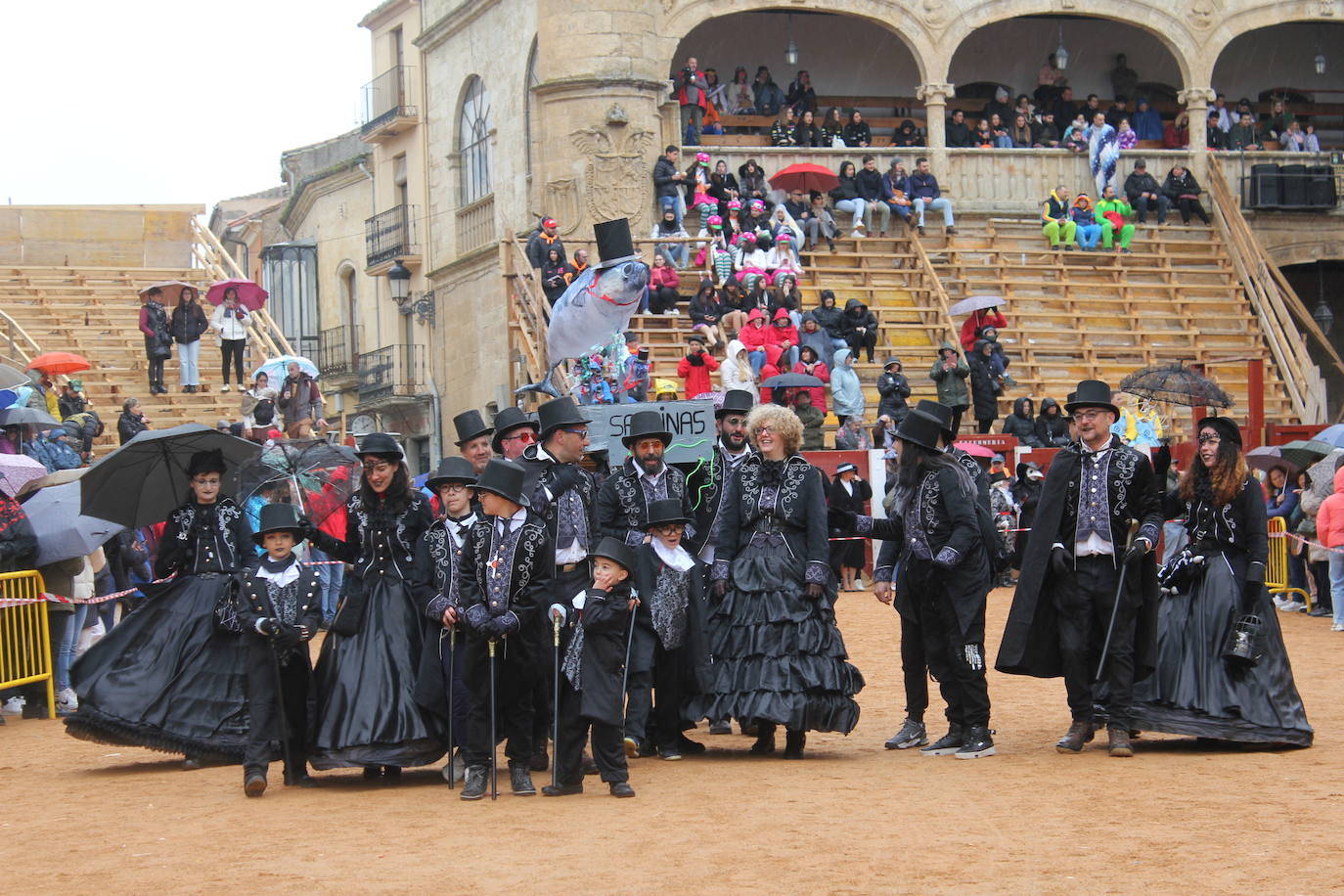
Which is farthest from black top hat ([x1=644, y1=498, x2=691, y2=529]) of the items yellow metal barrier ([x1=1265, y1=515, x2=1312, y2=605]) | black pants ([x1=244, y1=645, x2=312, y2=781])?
yellow metal barrier ([x1=1265, y1=515, x2=1312, y2=605])

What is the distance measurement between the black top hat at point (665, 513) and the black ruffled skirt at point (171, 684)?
2339 mm

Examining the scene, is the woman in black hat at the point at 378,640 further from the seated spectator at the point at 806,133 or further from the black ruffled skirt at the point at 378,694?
the seated spectator at the point at 806,133

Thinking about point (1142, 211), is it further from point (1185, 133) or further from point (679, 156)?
point (679, 156)

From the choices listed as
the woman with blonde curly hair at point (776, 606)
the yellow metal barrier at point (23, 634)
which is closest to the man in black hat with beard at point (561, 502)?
the woman with blonde curly hair at point (776, 606)

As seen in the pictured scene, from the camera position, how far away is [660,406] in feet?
42.2

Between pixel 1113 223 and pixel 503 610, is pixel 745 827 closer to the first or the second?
pixel 503 610

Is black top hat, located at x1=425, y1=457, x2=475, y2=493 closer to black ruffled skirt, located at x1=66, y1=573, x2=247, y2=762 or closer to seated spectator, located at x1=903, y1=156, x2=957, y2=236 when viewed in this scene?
black ruffled skirt, located at x1=66, y1=573, x2=247, y2=762

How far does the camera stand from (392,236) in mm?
38375

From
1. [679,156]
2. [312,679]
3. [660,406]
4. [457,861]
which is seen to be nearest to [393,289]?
[679,156]

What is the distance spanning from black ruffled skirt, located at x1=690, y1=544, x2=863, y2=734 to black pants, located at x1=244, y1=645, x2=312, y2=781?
6.78ft

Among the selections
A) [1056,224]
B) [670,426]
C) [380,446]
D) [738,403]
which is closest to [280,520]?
[380,446]

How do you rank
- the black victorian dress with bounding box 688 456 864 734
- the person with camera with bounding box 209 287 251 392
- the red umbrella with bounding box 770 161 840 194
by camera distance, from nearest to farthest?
the black victorian dress with bounding box 688 456 864 734, the person with camera with bounding box 209 287 251 392, the red umbrella with bounding box 770 161 840 194

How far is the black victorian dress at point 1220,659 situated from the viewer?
1006cm

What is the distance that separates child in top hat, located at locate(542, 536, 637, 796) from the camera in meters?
9.20
